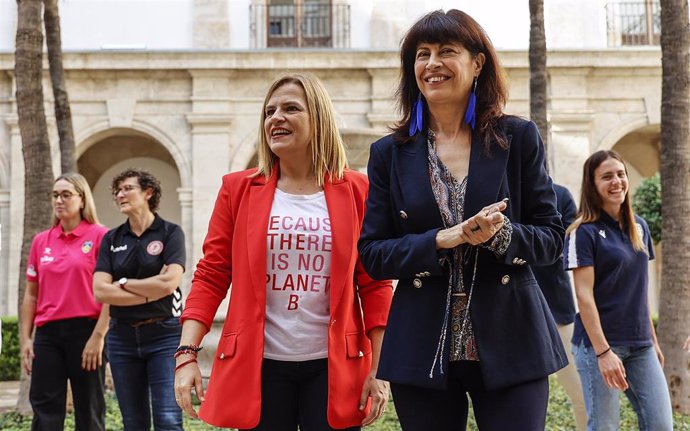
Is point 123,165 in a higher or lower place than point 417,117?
higher

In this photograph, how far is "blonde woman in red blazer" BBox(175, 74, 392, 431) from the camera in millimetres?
2877

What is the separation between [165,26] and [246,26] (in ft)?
5.75

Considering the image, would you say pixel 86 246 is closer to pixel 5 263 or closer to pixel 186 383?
pixel 186 383

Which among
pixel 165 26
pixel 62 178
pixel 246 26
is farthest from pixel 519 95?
pixel 62 178

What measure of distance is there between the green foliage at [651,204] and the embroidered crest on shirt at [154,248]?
37.7 ft

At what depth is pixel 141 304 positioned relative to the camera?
498cm

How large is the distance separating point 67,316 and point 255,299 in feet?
9.92

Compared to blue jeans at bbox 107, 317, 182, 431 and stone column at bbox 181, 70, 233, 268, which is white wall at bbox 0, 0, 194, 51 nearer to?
stone column at bbox 181, 70, 233, 268

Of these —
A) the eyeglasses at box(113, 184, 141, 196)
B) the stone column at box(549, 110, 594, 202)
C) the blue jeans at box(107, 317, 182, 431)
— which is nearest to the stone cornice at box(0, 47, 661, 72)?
the stone column at box(549, 110, 594, 202)

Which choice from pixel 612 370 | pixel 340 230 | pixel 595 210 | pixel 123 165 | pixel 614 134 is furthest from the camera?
pixel 123 165

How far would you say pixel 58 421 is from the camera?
5.46 m

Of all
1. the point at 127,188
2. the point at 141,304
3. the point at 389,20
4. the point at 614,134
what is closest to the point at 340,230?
the point at 141,304

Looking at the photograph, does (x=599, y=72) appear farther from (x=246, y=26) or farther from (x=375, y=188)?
(x=375, y=188)

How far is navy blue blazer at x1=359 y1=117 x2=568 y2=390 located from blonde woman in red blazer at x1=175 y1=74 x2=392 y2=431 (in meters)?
0.42
